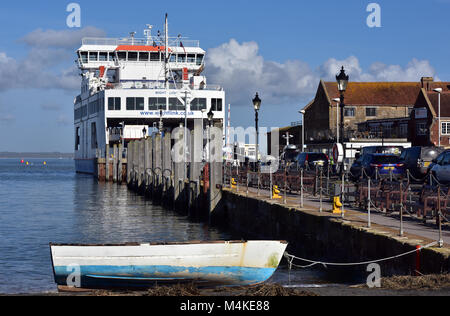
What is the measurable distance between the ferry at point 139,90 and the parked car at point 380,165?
111 ft

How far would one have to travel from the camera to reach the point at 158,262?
486 inches

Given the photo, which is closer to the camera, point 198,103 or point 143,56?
point 198,103

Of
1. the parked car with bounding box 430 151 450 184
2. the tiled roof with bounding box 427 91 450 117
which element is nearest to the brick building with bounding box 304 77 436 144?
the tiled roof with bounding box 427 91 450 117

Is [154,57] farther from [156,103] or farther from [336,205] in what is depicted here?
[336,205]

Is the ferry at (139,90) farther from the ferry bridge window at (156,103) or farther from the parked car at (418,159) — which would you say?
the parked car at (418,159)

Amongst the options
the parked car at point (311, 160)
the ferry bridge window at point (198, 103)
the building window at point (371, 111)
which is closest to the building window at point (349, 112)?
the building window at point (371, 111)

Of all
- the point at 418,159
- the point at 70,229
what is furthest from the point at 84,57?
the point at 418,159

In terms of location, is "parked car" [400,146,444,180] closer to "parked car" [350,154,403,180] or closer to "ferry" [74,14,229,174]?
"parked car" [350,154,403,180]

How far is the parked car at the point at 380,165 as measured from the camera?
104 ft

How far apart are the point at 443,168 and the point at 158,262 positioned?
15026 mm
